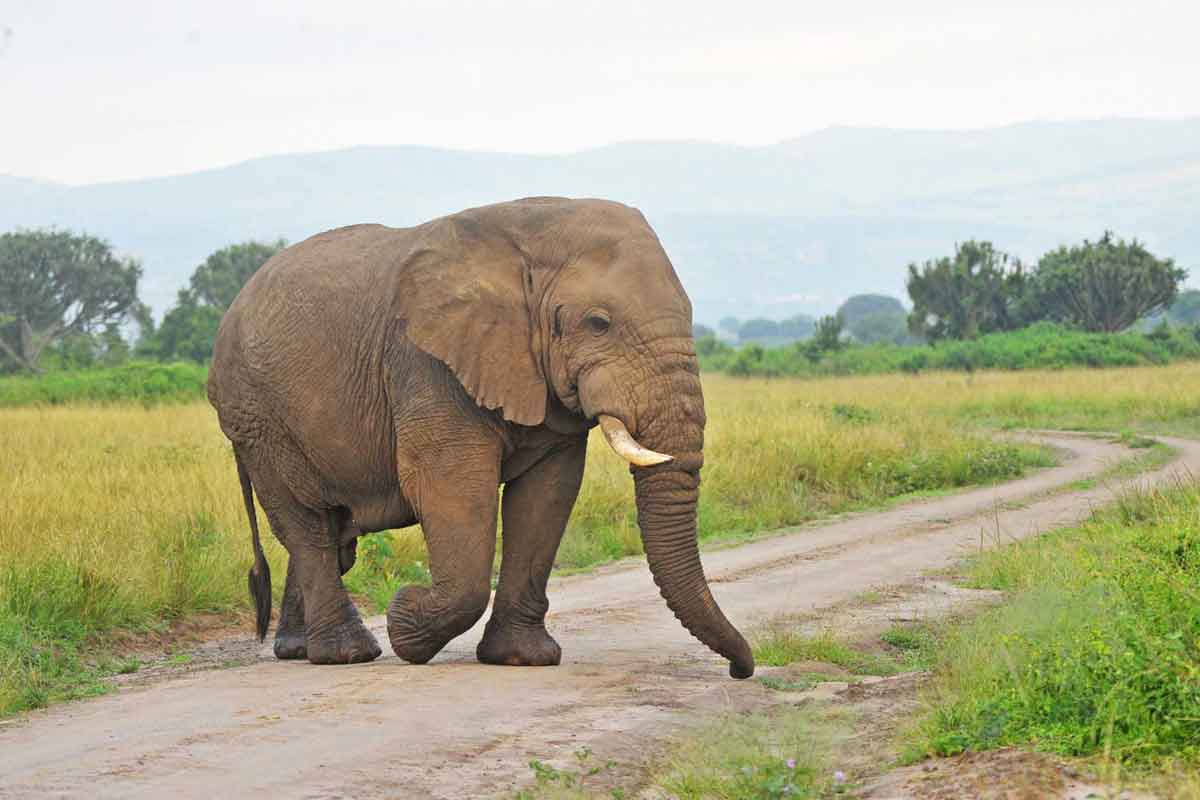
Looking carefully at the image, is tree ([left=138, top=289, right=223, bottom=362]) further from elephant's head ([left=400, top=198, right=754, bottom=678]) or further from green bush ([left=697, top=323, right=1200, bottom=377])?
elephant's head ([left=400, top=198, right=754, bottom=678])

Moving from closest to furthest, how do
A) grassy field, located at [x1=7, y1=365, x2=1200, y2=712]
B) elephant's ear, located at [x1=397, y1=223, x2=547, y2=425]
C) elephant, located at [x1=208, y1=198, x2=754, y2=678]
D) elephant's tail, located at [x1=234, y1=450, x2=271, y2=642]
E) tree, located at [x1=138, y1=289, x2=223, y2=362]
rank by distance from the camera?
elephant, located at [x1=208, y1=198, x2=754, y2=678] < elephant's ear, located at [x1=397, y1=223, x2=547, y2=425] < grassy field, located at [x1=7, y1=365, x2=1200, y2=712] < elephant's tail, located at [x1=234, y1=450, x2=271, y2=642] < tree, located at [x1=138, y1=289, x2=223, y2=362]

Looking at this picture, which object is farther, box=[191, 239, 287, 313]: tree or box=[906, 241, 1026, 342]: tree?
box=[906, 241, 1026, 342]: tree

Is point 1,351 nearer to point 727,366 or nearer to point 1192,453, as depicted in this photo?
point 727,366

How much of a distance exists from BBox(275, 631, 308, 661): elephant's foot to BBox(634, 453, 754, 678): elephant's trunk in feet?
9.14

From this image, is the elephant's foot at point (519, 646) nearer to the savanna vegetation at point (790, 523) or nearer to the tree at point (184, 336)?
the savanna vegetation at point (790, 523)

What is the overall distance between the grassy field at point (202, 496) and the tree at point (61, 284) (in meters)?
36.3

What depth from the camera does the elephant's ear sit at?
27.2 ft

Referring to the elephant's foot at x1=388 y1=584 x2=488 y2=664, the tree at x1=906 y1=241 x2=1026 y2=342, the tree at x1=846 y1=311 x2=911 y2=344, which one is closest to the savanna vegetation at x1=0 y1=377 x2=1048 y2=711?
the elephant's foot at x1=388 y1=584 x2=488 y2=664

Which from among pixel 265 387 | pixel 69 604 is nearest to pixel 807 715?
pixel 265 387

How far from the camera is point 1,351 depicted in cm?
5334

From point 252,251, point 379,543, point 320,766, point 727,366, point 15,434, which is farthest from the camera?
point 252,251

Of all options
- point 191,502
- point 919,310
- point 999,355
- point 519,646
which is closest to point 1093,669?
point 519,646

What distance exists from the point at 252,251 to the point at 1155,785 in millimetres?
62822

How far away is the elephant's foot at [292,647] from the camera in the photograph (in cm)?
989
